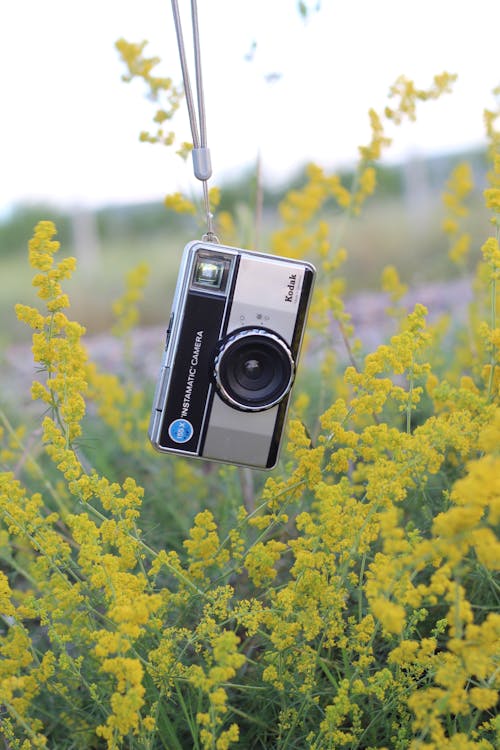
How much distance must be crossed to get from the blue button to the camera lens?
0.11 m

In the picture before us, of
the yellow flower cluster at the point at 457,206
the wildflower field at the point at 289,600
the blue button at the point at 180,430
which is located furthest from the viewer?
the yellow flower cluster at the point at 457,206

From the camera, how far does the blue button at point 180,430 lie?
1733 mm

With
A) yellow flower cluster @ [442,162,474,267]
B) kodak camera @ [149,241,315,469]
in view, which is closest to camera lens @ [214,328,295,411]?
kodak camera @ [149,241,315,469]

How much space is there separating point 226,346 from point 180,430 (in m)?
0.23

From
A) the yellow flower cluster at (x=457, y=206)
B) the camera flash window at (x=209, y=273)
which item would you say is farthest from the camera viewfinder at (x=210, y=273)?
the yellow flower cluster at (x=457, y=206)

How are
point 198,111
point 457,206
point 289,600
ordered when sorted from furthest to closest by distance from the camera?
point 457,206 → point 198,111 → point 289,600

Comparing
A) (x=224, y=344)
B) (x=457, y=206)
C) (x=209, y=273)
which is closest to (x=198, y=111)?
(x=209, y=273)

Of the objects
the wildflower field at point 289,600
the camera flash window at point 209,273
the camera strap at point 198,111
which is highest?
the camera strap at point 198,111

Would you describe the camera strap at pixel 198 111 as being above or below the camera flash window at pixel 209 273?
above

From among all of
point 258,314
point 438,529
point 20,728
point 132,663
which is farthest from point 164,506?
point 438,529

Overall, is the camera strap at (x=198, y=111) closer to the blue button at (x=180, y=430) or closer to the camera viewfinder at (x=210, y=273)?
the camera viewfinder at (x=210, y=273)

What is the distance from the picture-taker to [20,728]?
1794mm

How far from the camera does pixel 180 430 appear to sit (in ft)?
5.70

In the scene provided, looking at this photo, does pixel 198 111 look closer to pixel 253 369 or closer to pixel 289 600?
pixel 253 369
